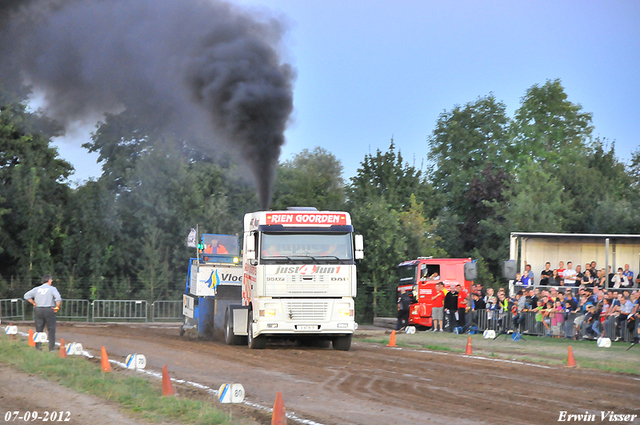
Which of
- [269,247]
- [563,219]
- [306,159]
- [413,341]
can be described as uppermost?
[306,159]

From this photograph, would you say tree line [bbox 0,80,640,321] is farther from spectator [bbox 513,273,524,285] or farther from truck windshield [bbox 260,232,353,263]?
truck windshield [bbox 260,232,353,263]

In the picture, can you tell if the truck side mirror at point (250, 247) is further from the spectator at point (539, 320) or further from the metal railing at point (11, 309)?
the metal railing at point (11, 309)

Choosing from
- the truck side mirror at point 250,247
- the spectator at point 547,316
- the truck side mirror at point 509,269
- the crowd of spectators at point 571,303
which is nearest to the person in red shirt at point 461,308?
the crowd of spectators at point 571,303

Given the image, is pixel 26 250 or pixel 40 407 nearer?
pixel 40 407

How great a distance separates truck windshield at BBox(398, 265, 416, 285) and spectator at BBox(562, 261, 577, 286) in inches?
302

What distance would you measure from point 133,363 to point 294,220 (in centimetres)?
572

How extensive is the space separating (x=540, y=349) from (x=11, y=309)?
2430cm

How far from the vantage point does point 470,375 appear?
13.1 m

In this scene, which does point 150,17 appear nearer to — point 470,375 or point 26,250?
point 470,375

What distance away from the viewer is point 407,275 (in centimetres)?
3209

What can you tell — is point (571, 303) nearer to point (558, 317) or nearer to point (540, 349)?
point (558, 317)

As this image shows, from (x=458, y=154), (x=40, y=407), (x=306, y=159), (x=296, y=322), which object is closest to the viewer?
(x=40, y=407)

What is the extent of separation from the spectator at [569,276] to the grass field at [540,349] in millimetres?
2261

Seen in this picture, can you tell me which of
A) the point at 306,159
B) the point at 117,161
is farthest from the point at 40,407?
the point at 306,159
